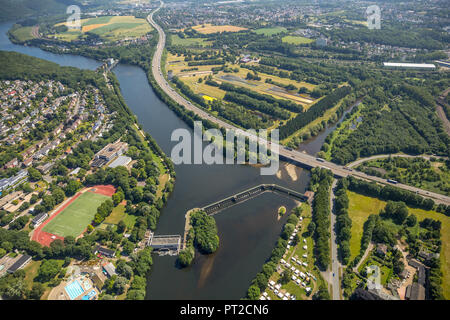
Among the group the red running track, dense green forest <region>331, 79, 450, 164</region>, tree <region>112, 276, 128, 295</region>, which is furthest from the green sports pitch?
dense green forest <region>331, 79, 450, 164</region>

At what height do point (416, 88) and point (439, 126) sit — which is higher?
point (416, 88)

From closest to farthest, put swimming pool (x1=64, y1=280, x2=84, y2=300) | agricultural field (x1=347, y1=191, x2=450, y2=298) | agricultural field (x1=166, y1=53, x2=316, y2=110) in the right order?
swimming pool (x1=64, y1=280, x2=84, y2=300), agricultural field (x1=347, y1=191, x2=450, y2=298), agricultural field (x1=166, y1=53, x2=316, y2=110)

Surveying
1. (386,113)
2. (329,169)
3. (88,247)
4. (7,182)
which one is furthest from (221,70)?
(88,247)

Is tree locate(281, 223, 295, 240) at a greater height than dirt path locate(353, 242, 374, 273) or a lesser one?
greater

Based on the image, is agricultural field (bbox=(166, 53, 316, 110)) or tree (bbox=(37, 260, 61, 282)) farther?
agricultural field (bbox=(166, 53, 316, 110))

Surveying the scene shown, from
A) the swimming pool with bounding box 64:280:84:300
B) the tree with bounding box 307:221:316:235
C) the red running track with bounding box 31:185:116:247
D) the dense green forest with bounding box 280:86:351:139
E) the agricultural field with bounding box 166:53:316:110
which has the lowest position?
the swimming pool with bounding box 64:280:84:300

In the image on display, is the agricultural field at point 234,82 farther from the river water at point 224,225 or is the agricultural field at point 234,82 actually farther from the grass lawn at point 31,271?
the grass lawn at point 31,271

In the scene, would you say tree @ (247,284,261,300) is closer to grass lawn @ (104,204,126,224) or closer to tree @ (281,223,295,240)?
tree @ (281,223,295,240)

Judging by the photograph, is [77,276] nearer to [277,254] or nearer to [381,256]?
[277,254]
